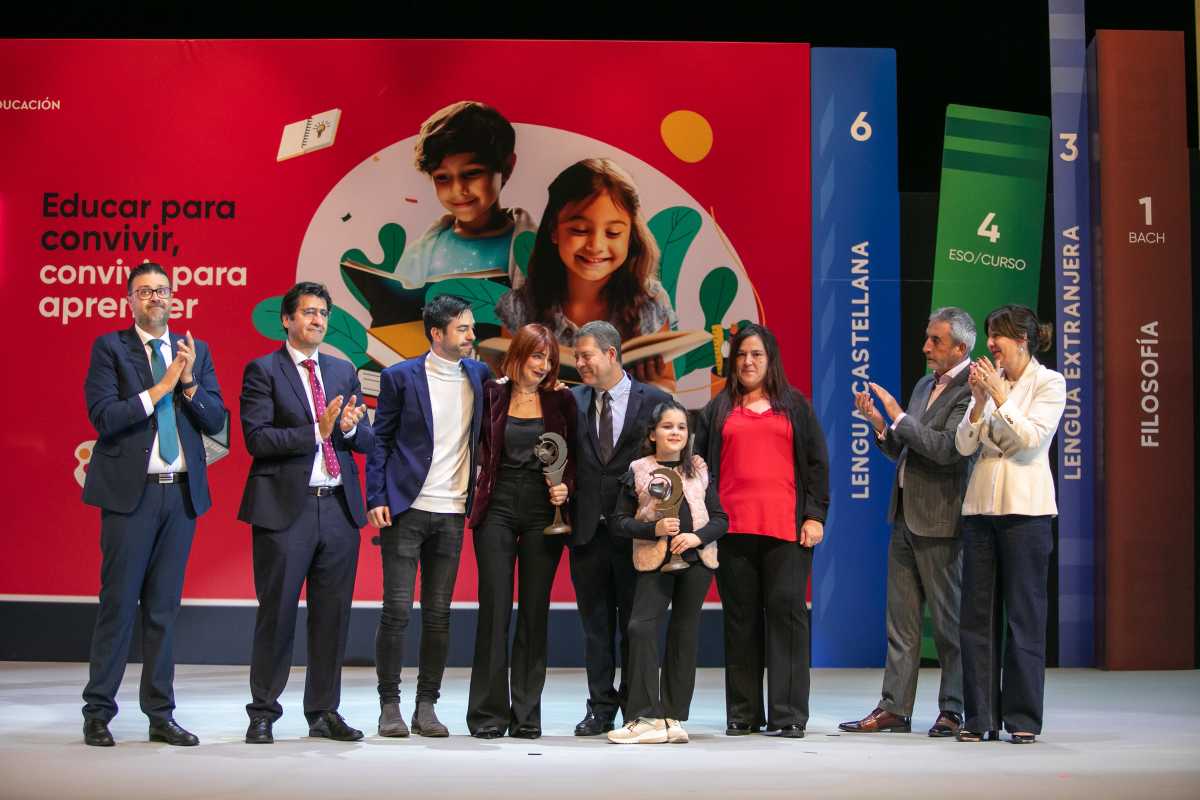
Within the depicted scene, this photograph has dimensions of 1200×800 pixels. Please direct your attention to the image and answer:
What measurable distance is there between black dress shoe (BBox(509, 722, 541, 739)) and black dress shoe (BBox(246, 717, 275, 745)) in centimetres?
86

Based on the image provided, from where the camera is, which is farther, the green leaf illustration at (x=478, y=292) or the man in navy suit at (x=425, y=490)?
the green leaf illustration at (x=478, y=292)

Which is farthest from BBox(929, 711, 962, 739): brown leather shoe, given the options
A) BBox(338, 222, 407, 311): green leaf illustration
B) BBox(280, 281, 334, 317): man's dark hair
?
BBox(338, 222, 407, 311): green leaf illustration

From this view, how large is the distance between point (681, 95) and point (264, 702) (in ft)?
12.9

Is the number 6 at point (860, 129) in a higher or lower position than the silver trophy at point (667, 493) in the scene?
higher

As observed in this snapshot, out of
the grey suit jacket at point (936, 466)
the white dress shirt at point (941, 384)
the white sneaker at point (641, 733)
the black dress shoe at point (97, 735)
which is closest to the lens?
the black dress shoe at point (97, 735)

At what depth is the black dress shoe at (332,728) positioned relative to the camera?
14.9 ft

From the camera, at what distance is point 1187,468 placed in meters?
6.71

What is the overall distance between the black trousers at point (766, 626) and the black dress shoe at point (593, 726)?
46 centimetres

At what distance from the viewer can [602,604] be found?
4.77m

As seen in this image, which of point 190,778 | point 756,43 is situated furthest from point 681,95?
point 190,778

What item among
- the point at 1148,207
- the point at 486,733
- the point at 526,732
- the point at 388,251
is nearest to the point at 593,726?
the point at 526,732

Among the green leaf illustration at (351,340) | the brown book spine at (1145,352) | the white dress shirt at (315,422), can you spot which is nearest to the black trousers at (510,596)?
the white dress shirt at (315,422)

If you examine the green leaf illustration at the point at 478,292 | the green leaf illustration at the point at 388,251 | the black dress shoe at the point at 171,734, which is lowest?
the black dress shoe at the point at 171,734

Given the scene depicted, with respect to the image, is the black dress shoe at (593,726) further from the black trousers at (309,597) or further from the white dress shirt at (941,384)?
the white dress shirt at (941,384)
